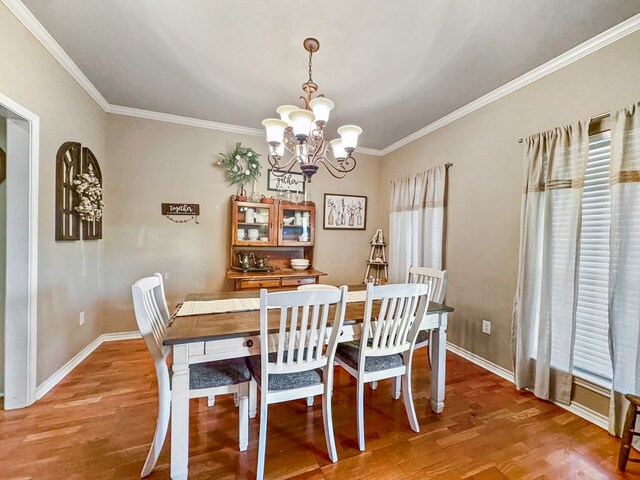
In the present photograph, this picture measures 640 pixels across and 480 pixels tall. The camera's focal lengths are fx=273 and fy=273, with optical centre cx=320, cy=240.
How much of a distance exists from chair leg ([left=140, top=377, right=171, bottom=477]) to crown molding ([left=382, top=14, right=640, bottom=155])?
3.55 m

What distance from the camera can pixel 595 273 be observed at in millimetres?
2025

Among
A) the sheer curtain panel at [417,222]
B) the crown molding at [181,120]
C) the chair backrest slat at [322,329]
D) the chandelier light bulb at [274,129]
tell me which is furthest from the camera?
the sheer curtain panel at [417,222]

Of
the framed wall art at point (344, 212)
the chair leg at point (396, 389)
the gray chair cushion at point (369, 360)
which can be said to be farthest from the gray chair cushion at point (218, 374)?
the framed wall art at point (344, 212)

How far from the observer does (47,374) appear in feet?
7.24

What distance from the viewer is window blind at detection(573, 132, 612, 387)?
6.48ft

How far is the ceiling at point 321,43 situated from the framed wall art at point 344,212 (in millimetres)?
1545

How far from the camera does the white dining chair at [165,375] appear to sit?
4.66 feet

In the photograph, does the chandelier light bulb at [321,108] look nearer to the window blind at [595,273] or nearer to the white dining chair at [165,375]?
the white dining chair at [165,375]

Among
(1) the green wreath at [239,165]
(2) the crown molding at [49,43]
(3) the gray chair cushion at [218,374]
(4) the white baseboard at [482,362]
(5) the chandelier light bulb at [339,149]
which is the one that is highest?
(2) the crown molding at [49,43]

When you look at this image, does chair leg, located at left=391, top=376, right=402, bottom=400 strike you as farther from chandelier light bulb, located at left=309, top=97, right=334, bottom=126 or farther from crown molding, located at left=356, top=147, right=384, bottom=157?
crown molding, located at left=356, top=147, right=384, bottom=157

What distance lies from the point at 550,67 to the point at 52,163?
162 inches

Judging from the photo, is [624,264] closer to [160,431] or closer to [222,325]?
[222,325]

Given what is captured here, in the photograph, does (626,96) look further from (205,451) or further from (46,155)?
(46,155)

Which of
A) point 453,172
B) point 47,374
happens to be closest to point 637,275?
point 453,172
